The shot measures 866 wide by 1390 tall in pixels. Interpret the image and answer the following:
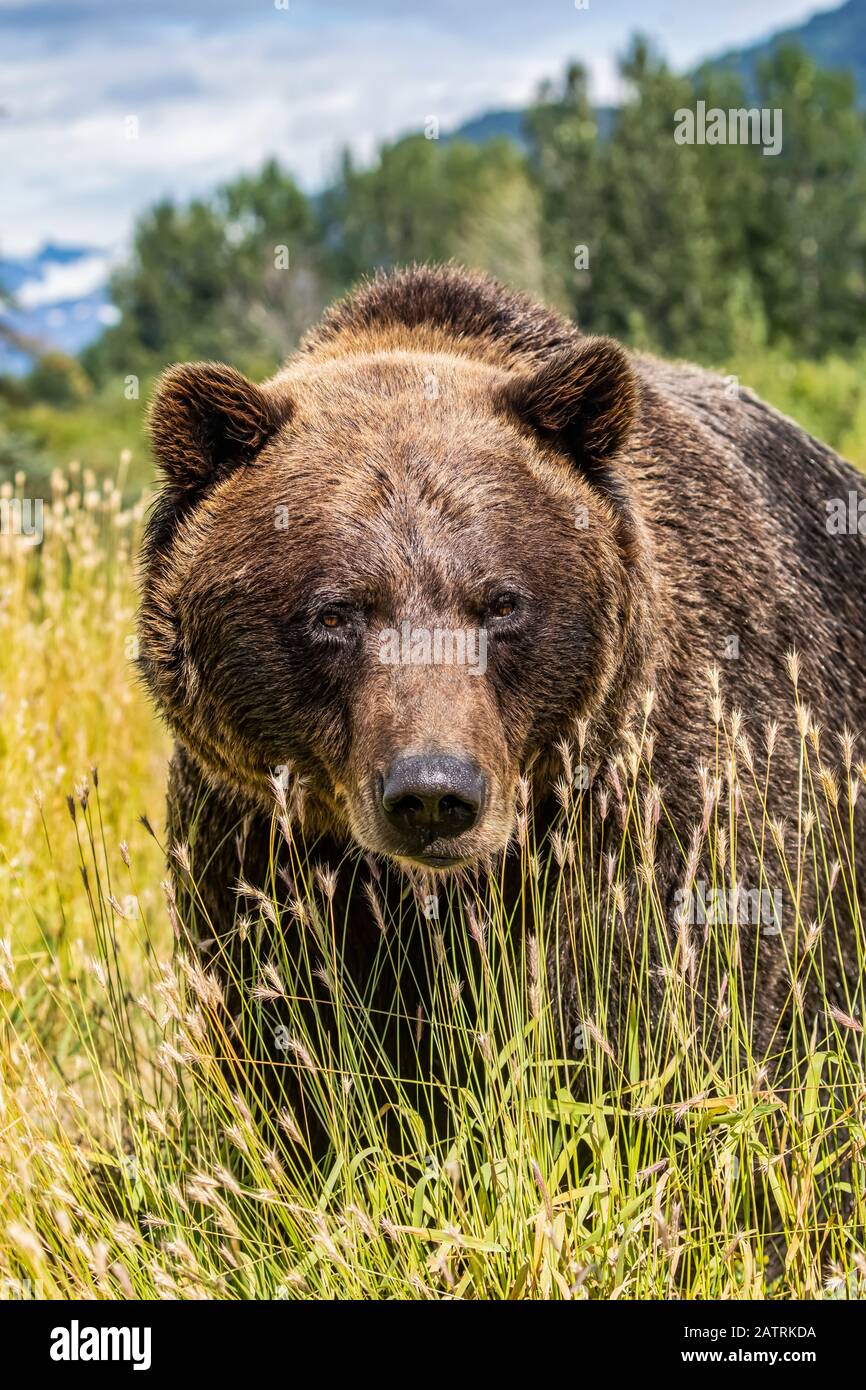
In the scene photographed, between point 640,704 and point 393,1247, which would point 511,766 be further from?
point 393,1247

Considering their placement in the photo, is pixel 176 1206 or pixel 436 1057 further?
pixel 436 1057

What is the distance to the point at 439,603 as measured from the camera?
3238 mm

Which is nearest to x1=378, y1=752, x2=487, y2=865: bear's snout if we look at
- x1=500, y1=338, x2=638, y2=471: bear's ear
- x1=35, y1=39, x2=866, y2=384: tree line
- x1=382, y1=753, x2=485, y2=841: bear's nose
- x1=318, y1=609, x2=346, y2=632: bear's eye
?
x1=382, y1=753, x2=485, y2=841: bear's nose

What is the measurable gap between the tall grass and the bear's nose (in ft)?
0.47

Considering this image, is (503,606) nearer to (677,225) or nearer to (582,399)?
(582,399)

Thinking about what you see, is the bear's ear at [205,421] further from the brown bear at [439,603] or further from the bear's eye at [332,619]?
the bear's eye at [332,619]

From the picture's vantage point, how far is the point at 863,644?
462cm

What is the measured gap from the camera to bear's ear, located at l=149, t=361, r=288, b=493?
11.5 ft

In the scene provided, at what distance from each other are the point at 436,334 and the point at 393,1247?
2.39m

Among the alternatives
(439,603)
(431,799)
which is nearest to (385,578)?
(439,603)

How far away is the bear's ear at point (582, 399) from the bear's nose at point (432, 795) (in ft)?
3.42

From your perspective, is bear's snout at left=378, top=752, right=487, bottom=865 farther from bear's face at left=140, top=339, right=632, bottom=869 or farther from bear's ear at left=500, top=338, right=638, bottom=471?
bear's ear at left=500, top=338, right=638, bottom=471

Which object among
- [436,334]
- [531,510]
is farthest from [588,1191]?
[436,334]

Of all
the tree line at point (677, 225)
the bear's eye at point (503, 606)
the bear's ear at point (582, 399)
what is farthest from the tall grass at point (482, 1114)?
the tree line at point (677, 225)
